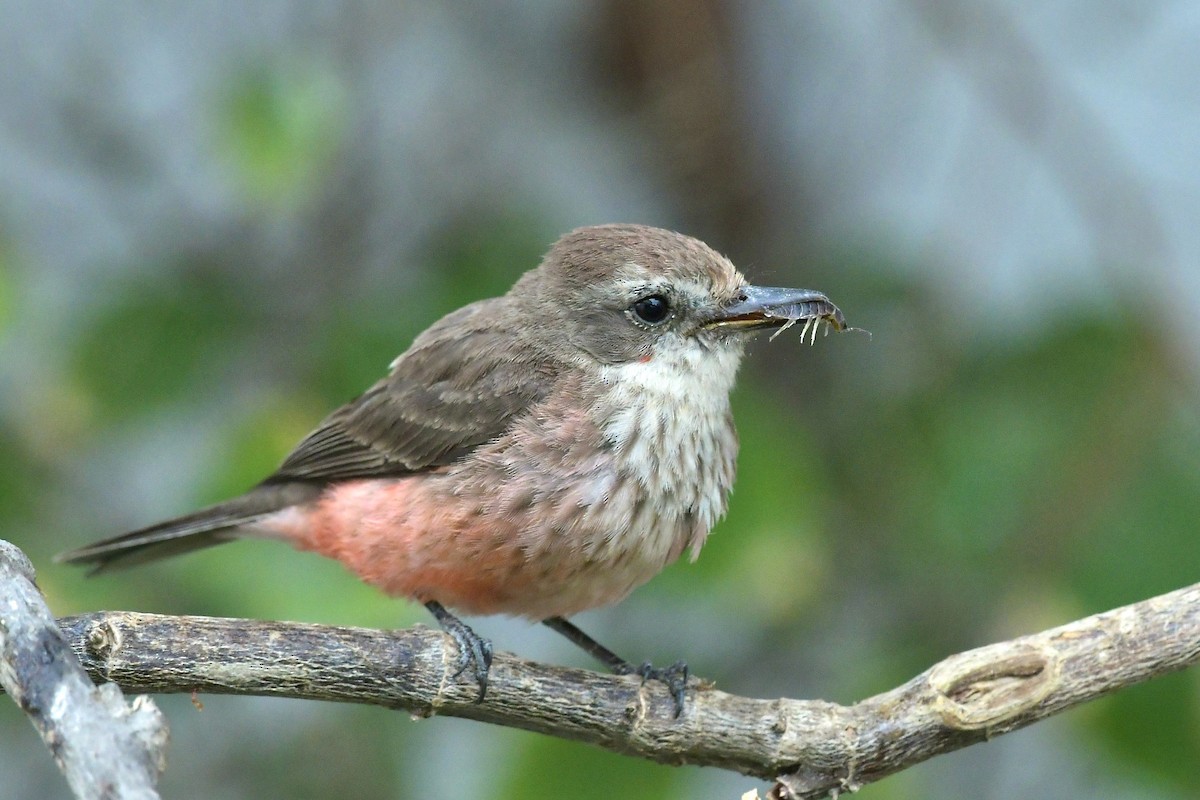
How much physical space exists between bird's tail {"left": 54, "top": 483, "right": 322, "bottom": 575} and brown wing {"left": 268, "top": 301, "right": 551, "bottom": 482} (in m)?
0.05

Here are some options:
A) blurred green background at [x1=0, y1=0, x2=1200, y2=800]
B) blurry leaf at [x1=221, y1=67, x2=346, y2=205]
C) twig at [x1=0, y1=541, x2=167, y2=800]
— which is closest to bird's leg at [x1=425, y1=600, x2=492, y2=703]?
blurred green background at [x1=0, y1=0, x2=1200, y2=800]

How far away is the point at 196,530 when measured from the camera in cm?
363

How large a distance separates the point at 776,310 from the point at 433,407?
94 centimetres

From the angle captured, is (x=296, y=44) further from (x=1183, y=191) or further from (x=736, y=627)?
(x=1183, y=191)

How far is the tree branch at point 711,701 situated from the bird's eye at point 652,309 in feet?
3.04

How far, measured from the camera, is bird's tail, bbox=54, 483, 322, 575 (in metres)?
3.57

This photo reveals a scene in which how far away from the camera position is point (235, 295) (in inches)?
173

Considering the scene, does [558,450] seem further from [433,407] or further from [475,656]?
[475,656]

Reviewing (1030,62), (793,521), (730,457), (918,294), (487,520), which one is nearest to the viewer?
(487,520)

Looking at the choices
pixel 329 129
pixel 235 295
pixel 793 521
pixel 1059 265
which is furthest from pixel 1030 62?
pixel 235 295

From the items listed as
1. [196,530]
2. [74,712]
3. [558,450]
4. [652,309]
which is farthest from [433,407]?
[74,712]

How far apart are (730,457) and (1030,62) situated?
2.68m

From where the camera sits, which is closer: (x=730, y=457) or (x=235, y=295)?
(x=730, y=457)

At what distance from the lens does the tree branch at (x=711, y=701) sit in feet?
8.13
